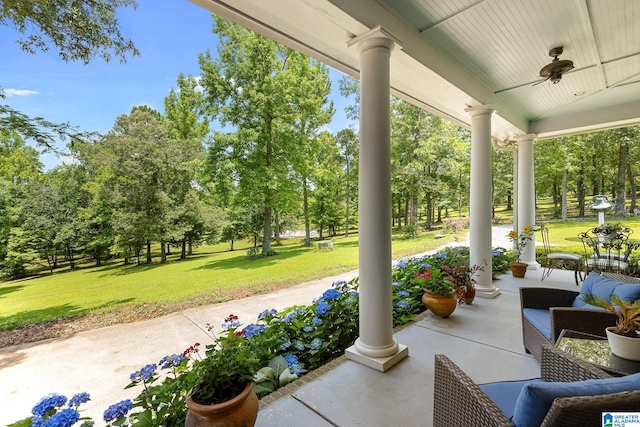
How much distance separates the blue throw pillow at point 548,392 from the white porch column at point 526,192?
544cm

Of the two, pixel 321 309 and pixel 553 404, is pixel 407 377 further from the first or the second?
pixel 553 404

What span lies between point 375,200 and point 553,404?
1407mm

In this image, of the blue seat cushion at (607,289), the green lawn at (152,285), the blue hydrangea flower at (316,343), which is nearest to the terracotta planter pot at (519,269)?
the blue seat cushion at (607,289)

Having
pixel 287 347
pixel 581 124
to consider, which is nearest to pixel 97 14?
pixel 287 347

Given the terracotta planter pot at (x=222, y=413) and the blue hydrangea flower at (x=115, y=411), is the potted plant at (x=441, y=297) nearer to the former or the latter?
the terracotta planter pot at (x=222, y=413)

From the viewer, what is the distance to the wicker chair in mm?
741

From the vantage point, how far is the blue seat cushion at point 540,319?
6.52 ft

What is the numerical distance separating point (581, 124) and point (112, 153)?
16.5 metres

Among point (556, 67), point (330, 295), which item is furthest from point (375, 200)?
point (556, 67)

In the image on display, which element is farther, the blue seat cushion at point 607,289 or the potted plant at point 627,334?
the blue seat cushion at point 607,289

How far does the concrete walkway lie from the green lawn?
0.98m

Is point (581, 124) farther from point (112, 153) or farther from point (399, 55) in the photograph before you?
point (112, 153)

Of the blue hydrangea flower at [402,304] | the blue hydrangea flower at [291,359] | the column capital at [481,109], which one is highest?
the column capital at [481,109]

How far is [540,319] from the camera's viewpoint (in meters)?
2.13
